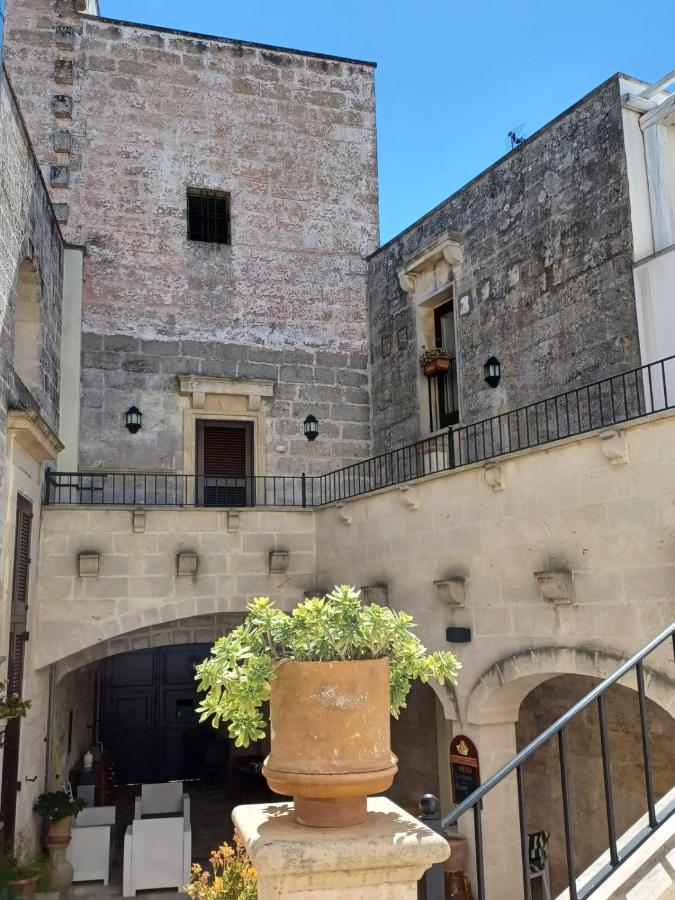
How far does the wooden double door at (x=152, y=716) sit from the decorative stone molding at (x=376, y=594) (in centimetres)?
828

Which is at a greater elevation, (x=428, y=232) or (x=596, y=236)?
(x=428, y=232)

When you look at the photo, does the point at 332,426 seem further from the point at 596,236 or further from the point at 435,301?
the point at 596,236

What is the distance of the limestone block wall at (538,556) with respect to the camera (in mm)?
6258

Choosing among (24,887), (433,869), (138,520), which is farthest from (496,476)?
(24,887)

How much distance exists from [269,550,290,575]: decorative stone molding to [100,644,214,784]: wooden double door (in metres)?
7.01

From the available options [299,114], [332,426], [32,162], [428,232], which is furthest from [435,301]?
[32,162]

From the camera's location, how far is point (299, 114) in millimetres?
13773

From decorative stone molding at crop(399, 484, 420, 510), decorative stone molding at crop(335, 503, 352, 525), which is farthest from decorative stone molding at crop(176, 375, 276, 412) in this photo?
decorative stone molding at crop(399, 484, 420, 510)

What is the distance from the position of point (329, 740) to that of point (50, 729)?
8.86 m

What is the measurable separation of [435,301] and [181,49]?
5.88 meters

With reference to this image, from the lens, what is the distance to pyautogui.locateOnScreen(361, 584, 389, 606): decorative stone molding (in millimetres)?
9438

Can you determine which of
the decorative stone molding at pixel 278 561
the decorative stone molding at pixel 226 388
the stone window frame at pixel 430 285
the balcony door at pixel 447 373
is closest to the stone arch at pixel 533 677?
the decorative stone molding at pixel 278 561

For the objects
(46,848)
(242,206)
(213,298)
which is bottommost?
(46,848)

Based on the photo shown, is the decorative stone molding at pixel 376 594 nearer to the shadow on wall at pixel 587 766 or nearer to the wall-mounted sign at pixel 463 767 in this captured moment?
the wall-mounted sign at pixel 463 767
